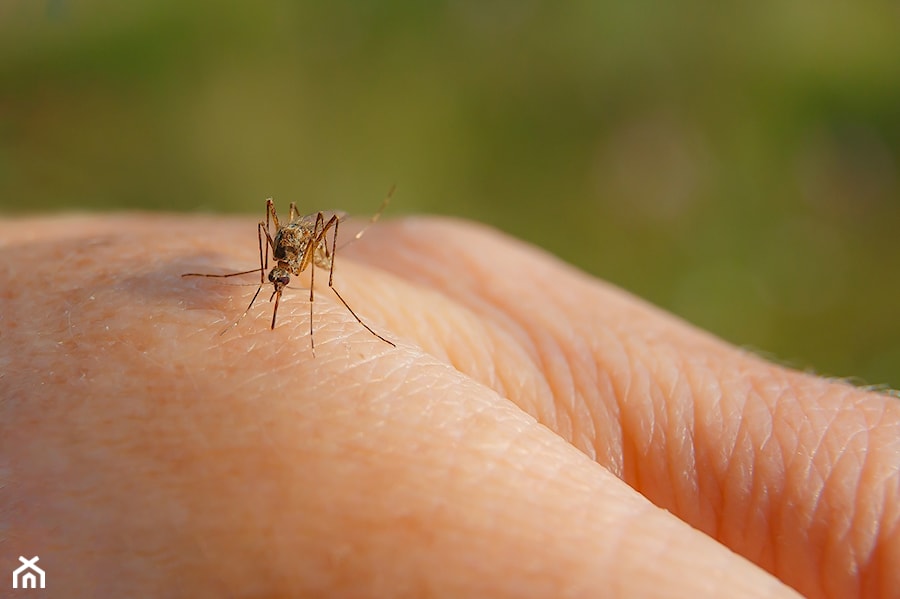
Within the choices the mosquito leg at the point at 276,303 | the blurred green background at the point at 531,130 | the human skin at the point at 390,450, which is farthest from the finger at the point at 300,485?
the blurred green background at the point at 531,130

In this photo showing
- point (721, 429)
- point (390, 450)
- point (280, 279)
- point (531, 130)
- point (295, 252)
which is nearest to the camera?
point (390, 450)

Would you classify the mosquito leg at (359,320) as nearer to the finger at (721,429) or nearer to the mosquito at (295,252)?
the mosquito at (295,252)

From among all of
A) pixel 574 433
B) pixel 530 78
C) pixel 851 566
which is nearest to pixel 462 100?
pixel 530 78

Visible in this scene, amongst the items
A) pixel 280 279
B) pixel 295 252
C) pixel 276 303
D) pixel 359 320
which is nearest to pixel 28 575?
pixel 276 303

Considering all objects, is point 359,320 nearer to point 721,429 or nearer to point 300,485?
point 300,485

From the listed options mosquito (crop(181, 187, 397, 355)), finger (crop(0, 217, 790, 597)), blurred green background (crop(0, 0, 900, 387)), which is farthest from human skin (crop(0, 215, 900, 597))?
blurred green background (crop(0, 0, 900, 387))

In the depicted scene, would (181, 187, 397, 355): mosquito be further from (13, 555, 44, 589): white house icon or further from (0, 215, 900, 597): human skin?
(13, 555, 44, 589): white house icon
